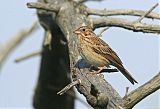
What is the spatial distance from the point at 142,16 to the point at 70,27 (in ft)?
2.28

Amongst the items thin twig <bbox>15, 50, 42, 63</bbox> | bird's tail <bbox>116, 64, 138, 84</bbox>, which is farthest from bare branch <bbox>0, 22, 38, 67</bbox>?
bird's tail <bbox>116, 64, 138, 84</bbox>

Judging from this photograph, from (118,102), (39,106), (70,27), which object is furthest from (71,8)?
(118,102)

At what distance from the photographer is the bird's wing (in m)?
5.39

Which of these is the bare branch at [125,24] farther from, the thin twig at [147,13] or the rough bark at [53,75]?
the rough bark at [53,75]

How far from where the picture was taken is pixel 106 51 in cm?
549

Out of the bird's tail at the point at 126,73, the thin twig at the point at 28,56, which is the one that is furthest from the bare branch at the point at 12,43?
the bird's tail at the point at 126,73

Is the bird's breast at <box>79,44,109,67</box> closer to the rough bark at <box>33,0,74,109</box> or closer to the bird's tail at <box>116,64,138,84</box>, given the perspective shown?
the bird's tail at <box>116,64,138,84</box>

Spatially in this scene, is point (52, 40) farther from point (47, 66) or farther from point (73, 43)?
point (73, 43)

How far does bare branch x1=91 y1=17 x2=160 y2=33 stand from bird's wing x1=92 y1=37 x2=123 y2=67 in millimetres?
247

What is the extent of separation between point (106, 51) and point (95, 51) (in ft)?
0.37

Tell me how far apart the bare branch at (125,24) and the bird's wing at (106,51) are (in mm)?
247

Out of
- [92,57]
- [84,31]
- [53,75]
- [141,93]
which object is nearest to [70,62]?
[92,57]

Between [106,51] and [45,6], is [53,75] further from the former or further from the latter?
[106,51]

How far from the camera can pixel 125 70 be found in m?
5.26
